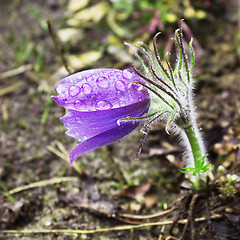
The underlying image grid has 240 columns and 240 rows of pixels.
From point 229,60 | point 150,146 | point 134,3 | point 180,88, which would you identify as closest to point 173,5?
point 134,3

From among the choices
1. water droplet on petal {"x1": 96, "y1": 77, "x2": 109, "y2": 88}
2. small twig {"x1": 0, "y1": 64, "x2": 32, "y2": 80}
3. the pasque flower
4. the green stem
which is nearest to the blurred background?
small twig {"x1": 0, "y1": 64, "x2": 32, "y2": 80}

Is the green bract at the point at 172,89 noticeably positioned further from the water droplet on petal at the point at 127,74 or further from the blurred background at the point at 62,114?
the blurred background at the point at 62,114

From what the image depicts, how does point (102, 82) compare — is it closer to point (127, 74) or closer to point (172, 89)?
point (127, 74)

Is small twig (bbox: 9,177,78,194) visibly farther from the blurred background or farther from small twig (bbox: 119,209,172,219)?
small twig (bbox: 119,209,172,219)

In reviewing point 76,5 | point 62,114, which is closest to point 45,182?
point 62,114

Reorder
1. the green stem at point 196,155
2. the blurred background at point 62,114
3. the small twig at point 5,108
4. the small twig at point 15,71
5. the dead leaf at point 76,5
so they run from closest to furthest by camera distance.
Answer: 1. the green stem at point 196,155
2. the blurred background at point 62,114
3. the small twig at point 5,108
4. the small twig at point 15,71
5. the dead leaf at point 76,5

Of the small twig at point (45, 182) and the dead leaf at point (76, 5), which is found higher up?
the dead leaf at point (76, 5)

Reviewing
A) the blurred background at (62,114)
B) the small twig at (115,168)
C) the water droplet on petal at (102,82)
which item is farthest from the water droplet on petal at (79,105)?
the small twig at (115,168)

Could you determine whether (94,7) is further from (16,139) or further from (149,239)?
(149,239)
